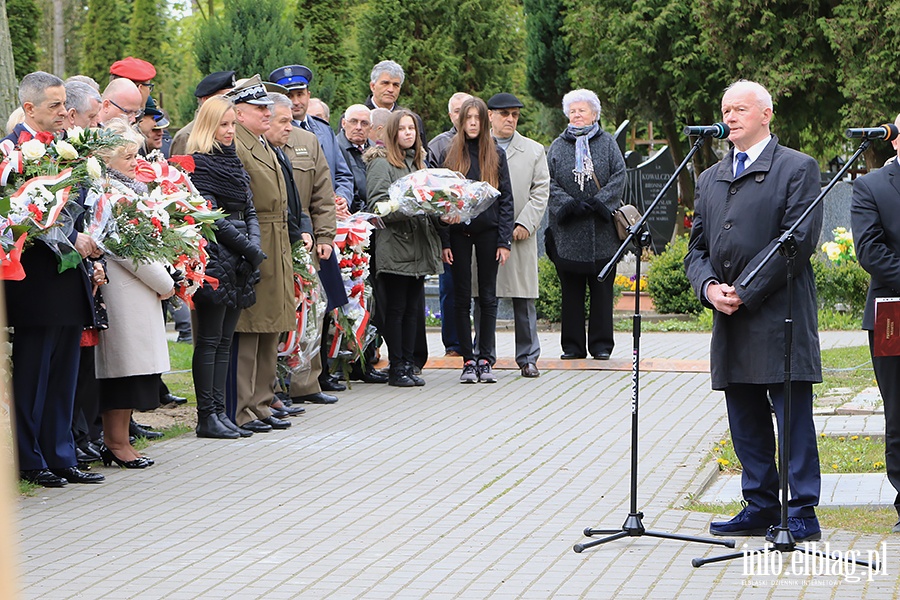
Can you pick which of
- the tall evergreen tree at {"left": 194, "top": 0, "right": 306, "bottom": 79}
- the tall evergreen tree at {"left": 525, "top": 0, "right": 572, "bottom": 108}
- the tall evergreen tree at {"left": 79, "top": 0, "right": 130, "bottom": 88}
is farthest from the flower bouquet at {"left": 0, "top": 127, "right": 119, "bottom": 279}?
the tall evergreen tree at {"left": 79, "top": 0, "right": 130, "bottom": 88}

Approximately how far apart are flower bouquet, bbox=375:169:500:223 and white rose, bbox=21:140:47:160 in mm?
4255

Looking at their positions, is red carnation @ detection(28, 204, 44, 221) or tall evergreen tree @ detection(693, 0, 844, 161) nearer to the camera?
red carnation @ detection(28, 204, 44, 221)

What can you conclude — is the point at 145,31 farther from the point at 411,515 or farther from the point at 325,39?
the point at 411,515

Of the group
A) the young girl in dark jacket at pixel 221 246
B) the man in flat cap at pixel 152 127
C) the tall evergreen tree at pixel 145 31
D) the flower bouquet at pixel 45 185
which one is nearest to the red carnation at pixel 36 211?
the flower bouquet at pixel 45 185

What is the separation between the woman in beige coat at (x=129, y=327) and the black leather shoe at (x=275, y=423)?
1.56m

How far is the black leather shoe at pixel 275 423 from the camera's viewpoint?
9008 millimetres

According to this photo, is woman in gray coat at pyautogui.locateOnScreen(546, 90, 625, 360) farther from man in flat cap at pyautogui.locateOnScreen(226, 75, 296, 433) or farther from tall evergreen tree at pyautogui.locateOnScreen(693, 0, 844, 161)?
tall evergreen tree at pyautogui.locateOnScreen(693, 0, 844, 161)

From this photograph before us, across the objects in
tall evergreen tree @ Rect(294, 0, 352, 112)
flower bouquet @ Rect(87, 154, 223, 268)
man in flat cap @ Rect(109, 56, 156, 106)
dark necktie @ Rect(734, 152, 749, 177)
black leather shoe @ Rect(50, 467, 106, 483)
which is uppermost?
tall evergreen tree @ Rect(294, 0, 352, 112)

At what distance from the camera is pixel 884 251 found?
582 cm

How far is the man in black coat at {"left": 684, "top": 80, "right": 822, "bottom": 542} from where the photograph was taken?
551 centimetres

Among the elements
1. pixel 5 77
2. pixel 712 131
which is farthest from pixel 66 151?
pixel 5 77

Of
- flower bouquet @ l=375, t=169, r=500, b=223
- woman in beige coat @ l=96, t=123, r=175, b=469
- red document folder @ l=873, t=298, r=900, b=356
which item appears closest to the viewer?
red document folder @ l=873, t=298, r=900, b=356

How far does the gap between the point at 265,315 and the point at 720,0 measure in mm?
25914

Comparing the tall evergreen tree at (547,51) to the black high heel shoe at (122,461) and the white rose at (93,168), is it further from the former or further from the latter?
the white rose at (93,168)
